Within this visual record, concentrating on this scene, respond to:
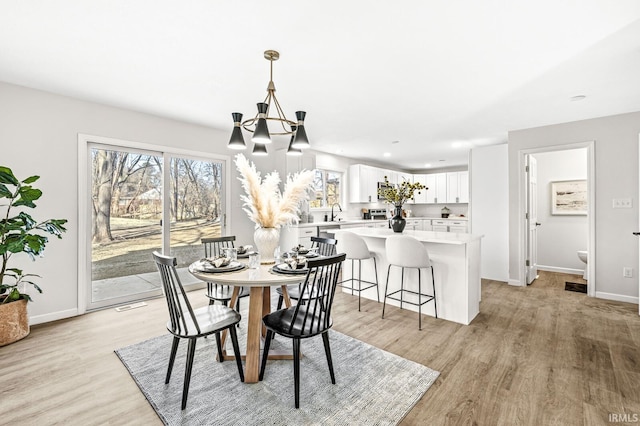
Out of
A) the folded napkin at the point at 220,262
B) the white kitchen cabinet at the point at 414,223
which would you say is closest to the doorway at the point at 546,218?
the white kitchen cabinet at the point at 414,223

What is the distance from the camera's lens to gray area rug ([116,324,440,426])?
1.73m

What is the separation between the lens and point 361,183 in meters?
6.82

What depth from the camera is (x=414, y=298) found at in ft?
11.3

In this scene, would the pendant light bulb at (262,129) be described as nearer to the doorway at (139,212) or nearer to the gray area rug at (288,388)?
the gray area rug at (288,388)

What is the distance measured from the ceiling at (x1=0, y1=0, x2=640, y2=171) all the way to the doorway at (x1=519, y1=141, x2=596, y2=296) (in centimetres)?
72

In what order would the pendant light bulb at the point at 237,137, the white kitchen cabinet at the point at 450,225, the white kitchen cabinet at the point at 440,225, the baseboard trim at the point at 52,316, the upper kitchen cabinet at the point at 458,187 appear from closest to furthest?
the pendant light bulb at the point at 237,137
the baseboard trim at the point at 52,316
the white kitchen cabinet at the point at 450,225
the white kitchen cabinet at the point at 440,225
the upper kitchen cabinet at the point at 458,187

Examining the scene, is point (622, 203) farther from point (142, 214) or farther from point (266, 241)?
point (142, 214)

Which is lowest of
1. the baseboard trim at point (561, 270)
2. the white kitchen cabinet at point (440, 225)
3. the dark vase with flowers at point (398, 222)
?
the baseboard trim at point (561, 270)

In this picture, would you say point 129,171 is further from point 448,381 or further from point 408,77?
point 448,381

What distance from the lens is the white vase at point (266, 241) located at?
252 centimetres

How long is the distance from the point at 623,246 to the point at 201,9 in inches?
212

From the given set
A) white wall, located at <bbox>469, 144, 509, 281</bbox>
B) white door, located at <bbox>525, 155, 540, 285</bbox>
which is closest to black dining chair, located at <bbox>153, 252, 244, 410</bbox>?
white wall, located at <bbox>469, 144, 509, 281</bbox>

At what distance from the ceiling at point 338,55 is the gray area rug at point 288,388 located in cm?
248

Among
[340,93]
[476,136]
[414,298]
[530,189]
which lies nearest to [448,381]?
[414,298]
